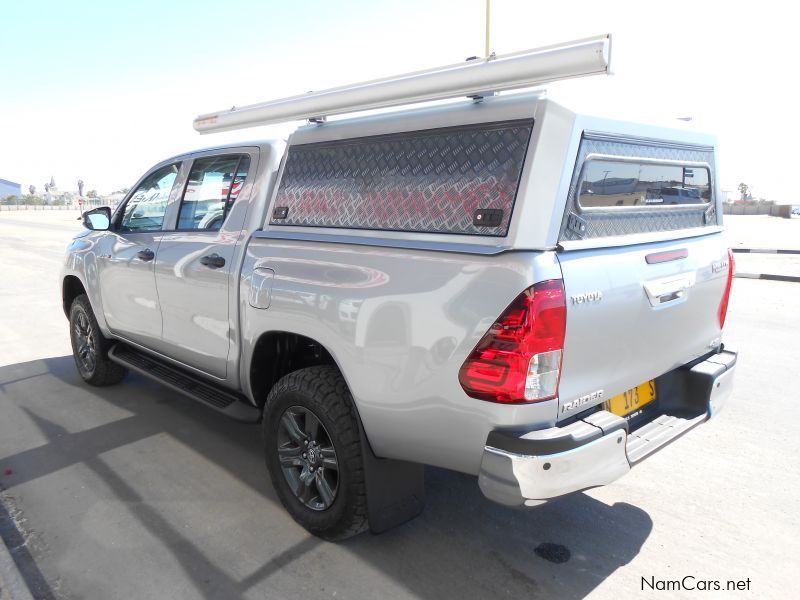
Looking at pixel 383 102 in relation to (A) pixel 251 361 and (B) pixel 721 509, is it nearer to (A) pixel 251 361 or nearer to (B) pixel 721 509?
(A) pixel 251 361

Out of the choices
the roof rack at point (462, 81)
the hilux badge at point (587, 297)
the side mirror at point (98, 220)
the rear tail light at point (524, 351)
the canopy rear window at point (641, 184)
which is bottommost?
the rear tail light at point (524, 351)

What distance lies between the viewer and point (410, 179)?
8.79ft

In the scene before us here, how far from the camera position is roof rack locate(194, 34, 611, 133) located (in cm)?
217

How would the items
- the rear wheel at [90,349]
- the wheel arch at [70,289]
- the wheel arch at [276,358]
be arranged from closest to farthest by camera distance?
1. the wheel arch at [276,358]
2. the rear wheel at [90,349]
3. the wheel arch at [70,289]

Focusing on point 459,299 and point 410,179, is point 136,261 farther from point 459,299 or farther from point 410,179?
point 459,299

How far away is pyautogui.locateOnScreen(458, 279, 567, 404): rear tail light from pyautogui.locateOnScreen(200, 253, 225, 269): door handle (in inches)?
71.7

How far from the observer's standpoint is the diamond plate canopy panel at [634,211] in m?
2.38

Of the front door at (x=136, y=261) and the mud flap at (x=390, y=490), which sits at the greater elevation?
the front door at (x=136, y=261)

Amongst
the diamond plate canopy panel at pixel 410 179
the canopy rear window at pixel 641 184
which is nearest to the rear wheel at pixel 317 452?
the diamond plate canopy panel at pixel 410 179

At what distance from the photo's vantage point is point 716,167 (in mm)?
3404

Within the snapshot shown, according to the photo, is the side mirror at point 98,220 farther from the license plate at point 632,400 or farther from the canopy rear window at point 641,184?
the license plate at point 632,400

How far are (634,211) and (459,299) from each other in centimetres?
103

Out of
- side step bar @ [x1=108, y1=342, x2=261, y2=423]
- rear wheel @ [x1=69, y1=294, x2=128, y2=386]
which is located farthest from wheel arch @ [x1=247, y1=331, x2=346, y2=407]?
rear wheel @ [x1=69, y1=294, x2=128, y2=386]

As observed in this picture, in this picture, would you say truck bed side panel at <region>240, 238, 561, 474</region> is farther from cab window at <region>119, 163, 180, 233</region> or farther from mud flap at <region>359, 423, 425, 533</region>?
cab window at <region>119, 163, 180, 233</region>
